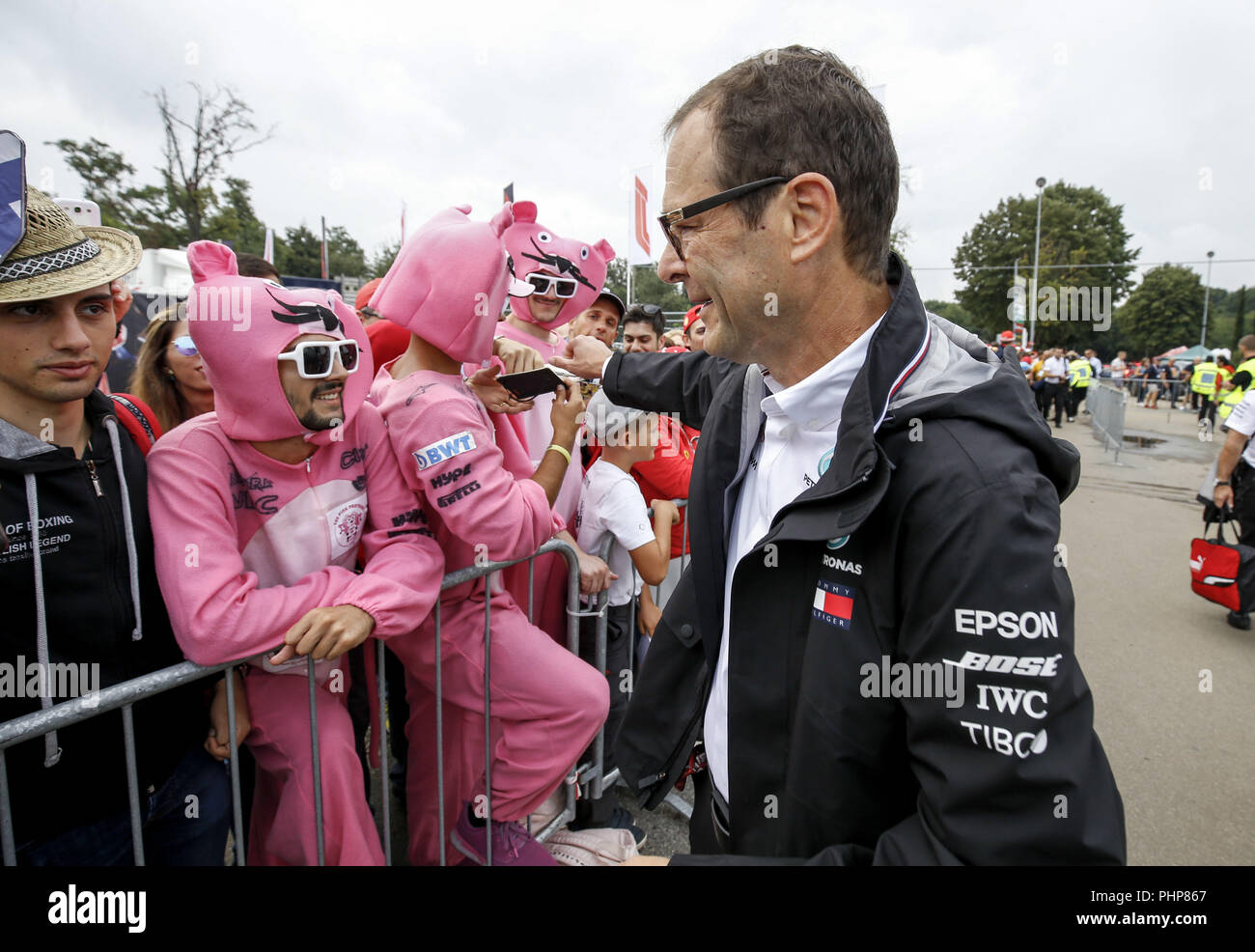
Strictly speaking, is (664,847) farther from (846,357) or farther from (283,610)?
(846,357)

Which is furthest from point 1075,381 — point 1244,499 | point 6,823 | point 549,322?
point 6,823

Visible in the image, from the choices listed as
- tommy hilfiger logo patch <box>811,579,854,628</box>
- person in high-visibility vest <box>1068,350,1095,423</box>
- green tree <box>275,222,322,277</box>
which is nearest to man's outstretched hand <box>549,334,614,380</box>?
tommy hilfiger logo patch <box>811,579,854,628</box>

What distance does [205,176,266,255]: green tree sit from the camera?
1903 cm

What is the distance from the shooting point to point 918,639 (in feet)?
3.40

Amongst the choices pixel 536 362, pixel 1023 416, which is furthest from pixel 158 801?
pixel 1023 416

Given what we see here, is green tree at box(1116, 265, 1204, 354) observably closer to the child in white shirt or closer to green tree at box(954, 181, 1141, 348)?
green tree at box(954, 181, 1141, 348)

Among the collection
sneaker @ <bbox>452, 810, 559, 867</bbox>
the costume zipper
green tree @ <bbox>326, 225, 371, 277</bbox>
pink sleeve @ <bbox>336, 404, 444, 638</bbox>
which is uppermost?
green tree @ <bbox>326, 225, 371, 277</bbox>

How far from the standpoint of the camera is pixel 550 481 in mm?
2545

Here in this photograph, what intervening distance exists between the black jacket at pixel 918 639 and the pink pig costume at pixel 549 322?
1.44m

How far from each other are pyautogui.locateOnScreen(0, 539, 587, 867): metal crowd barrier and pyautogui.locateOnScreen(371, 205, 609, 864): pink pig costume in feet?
0.21

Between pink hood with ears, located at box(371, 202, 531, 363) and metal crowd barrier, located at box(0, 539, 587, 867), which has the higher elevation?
pink hood with ears, located at box(371, 202, 531, 363)

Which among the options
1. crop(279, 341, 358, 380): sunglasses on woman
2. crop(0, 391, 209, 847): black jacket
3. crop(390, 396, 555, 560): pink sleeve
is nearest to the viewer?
crop(0, 391, 209, 847): black jacket
